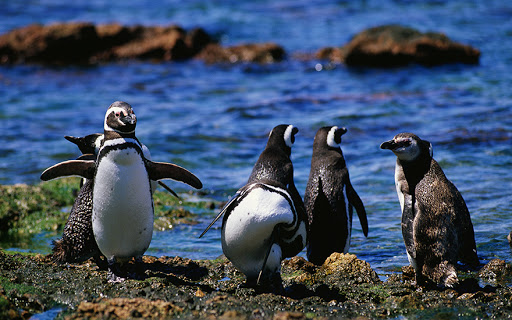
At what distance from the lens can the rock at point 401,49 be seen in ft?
57.4

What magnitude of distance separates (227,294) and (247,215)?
0.65m

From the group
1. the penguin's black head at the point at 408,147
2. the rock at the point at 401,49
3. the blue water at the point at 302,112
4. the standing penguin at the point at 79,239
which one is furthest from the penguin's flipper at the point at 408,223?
the rock at the point at 401,49

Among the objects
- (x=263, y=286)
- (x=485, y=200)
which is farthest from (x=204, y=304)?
(x=485, y=200)

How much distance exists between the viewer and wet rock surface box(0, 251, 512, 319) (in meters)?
4.49

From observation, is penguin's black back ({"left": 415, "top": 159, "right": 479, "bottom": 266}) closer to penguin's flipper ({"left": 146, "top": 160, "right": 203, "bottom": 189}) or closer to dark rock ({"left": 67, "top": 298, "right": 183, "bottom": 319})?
penguin's flipper ({"left": 146, "top": 160, "right": 203, "bottom": 189})

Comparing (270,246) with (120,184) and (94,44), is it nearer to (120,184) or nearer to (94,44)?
(120,184)

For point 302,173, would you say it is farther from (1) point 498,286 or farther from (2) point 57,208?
(1) point 498,286

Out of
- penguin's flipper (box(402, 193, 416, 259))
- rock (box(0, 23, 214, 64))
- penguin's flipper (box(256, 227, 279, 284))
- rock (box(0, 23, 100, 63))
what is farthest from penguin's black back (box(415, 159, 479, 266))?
rock (box(0, 23, 100, 63))

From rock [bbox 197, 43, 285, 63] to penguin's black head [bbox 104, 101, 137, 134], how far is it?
14.2m

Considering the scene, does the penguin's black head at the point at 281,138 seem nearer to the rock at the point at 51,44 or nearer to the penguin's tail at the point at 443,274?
the penguin's tail at the point at 443,274

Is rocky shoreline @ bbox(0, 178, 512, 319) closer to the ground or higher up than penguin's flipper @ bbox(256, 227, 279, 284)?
closer to the ground

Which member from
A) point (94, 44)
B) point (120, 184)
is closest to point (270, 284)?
point (120, 184)

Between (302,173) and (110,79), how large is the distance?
991 cm

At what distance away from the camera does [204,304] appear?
4.65m
